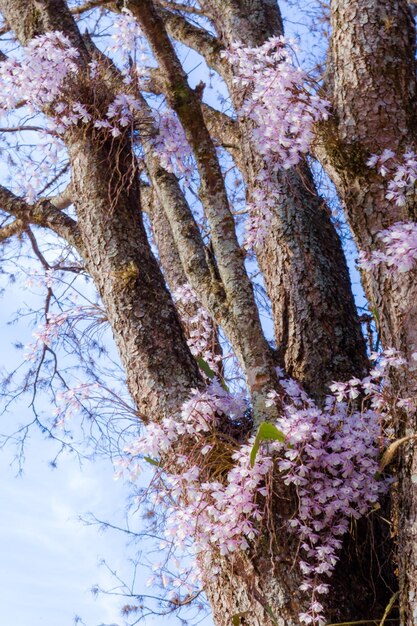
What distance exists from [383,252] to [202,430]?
0.97 m

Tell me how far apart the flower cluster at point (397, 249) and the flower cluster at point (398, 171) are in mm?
125

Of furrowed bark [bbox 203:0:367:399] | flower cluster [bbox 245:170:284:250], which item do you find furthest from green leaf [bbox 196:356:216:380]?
flower cluster [bbox 245:170:284:250]

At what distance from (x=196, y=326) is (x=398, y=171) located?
1.85 metres

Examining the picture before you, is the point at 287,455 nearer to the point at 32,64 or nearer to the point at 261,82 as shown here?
the point at 261,82

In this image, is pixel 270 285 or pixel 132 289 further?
pixel 270 285

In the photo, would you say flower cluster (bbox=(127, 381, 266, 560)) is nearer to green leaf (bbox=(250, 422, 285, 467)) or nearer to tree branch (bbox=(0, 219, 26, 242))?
green leaf (bbox=(250, 422, 285, 467))

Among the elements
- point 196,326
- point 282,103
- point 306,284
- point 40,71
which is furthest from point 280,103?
point 196,326

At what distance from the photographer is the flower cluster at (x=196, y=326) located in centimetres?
385

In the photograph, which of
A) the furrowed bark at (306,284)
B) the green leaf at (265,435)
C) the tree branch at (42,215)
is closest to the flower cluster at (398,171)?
the furrowed bark at (306,284)

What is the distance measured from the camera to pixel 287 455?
2502 millimetres

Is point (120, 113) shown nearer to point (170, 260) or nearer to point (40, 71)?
point (40, 71)

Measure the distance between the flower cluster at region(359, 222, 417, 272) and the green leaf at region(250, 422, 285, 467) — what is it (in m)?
0.70

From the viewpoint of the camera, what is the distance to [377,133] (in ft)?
9.32

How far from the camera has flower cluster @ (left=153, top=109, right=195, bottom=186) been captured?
3.41m
